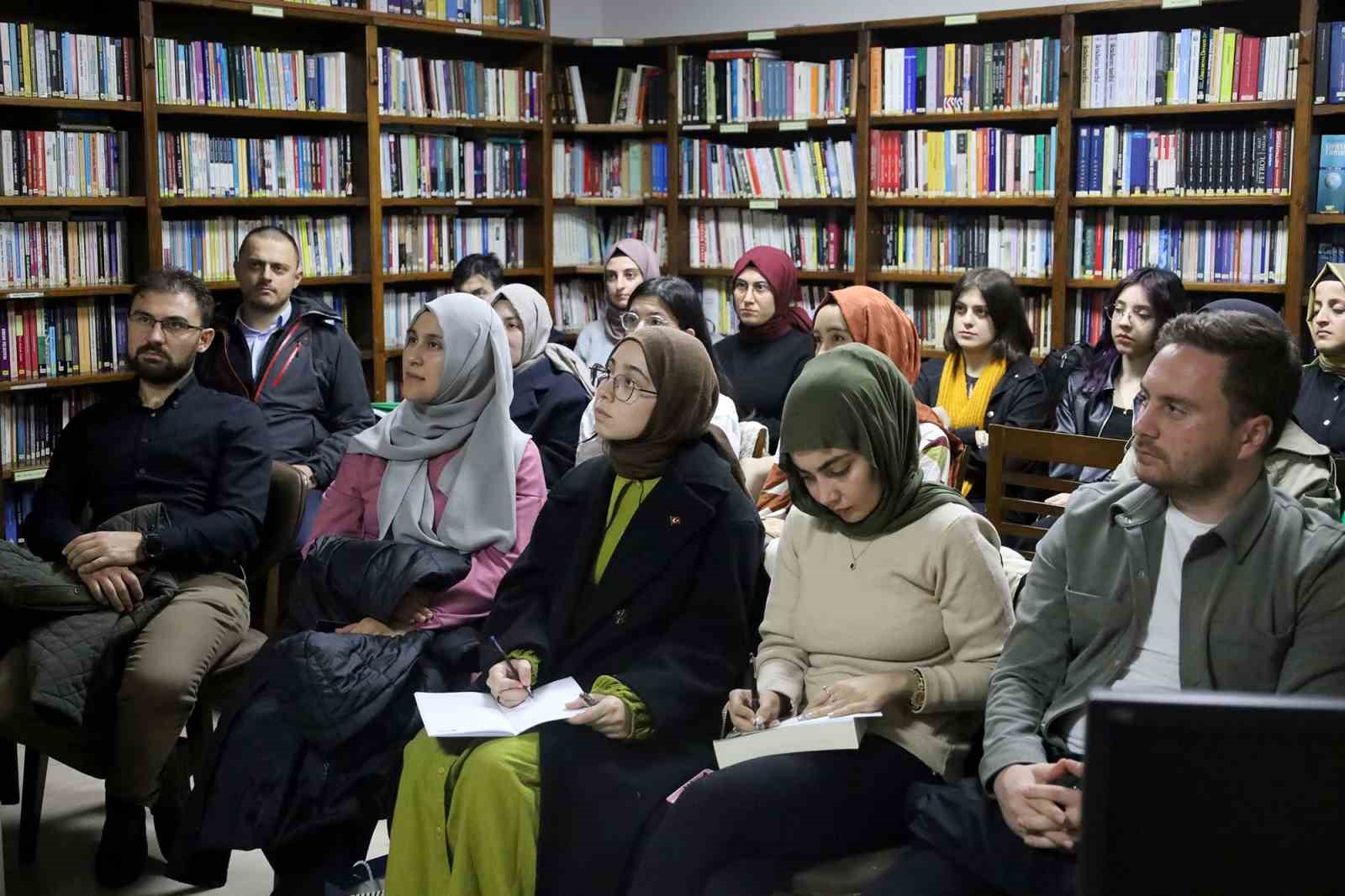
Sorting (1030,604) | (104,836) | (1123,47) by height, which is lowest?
(104,836)

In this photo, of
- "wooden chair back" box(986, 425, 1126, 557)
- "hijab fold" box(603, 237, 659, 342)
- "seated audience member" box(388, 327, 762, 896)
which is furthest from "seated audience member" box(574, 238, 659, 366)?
"seated audience member" box(388, 327, 762, 896)

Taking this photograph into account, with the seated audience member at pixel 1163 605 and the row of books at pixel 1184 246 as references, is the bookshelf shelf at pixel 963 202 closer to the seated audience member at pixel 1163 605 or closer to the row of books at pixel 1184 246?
the row of books at pixel 1184 246

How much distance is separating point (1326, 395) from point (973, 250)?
1.98 meters

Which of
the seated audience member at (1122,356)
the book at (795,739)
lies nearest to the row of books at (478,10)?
the seated audience member at (1122,356)

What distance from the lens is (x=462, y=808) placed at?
2.25 meters

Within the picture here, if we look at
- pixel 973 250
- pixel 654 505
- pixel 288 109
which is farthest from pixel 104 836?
pixel 973 250

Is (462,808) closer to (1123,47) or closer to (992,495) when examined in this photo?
(992,495)

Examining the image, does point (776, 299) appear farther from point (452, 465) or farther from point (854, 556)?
point (854, 556)

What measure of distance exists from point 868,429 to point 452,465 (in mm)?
1097

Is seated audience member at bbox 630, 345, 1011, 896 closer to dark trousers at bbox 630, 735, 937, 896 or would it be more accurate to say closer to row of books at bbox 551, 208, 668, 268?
dark trousers at bbox 630, 735, 937, 896

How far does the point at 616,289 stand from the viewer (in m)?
5.65

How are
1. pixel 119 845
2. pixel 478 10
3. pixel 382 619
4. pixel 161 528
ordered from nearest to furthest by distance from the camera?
pixel 382 619
pixel 119 845
pixel 161 528
pixel 478 10

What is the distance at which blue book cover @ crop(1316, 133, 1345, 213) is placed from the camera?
4.85m

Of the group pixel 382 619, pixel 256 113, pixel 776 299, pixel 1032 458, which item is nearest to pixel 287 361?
pixel 256 113
